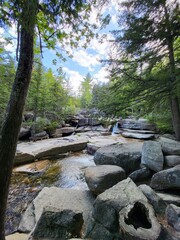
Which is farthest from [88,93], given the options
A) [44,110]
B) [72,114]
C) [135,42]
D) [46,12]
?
[46,12]

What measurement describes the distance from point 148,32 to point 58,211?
5.63 metres

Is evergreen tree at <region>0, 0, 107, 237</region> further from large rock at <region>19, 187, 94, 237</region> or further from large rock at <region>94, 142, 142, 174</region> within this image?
A: large rock at <region>94, 142, 142, 174</region>

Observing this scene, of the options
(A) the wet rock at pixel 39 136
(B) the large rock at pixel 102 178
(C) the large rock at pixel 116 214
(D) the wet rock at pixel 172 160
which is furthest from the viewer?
(A) the wet rock at pixel 39 136

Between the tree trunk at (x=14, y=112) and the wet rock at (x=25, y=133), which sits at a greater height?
the tree trunk at (x=14, y=112)

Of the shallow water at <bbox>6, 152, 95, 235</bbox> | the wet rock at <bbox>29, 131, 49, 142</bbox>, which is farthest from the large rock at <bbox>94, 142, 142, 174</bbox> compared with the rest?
the wet rock at <bbox>29, 131, 49, 142</bbox>

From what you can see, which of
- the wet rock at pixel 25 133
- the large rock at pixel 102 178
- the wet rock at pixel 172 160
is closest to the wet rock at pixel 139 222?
the large rock at pixel 102 178

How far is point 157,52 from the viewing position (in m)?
5.30

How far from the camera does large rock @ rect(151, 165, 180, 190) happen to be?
3.12 meters

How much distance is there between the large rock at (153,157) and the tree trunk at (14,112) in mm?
3533

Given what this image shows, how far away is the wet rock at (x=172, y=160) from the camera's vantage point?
13.3 feet

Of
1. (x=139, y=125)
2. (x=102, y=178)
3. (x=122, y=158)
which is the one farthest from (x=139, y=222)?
(x=139, y=125)

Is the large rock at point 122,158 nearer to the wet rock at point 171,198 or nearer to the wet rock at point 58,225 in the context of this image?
the wet rock at point 171,198

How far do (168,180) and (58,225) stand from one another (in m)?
2.29

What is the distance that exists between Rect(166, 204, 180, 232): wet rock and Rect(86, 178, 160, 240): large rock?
304 millimetres
